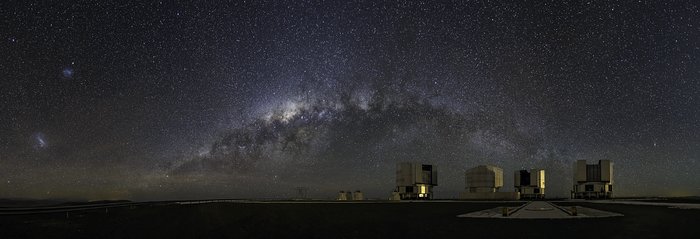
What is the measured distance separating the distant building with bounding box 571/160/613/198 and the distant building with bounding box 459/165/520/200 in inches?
676

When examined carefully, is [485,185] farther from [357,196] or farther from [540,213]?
[540,213]

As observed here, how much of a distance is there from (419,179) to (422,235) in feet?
392

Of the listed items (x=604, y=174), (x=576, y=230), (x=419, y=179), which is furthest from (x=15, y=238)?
(x=604, y=174)

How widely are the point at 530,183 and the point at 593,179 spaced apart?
17491 millimetres

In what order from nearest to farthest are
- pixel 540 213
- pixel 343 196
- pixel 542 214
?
pixel 542 214, pixel 540 213, pixel 343 196

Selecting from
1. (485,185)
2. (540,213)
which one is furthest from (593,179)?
(540,213)

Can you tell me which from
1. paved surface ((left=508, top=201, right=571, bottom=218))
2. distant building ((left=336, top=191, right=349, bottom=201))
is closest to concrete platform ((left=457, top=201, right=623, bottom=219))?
paved surface ((left=508, top=201, right=571, bottom=218))

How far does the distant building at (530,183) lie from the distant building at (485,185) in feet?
11.1

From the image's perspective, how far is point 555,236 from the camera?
84.6 feet

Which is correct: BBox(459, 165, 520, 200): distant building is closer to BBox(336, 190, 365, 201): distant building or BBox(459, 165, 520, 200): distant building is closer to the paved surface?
BBox(336, 190, 365, 201): distant building

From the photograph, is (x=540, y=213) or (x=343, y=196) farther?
(x=343, y=196)

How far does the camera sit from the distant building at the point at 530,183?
148625mm

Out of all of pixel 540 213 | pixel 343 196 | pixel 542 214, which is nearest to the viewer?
pixel 542 214

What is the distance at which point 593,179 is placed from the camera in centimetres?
13788
